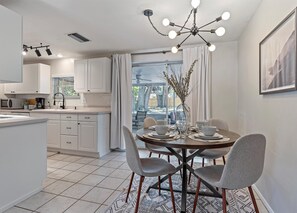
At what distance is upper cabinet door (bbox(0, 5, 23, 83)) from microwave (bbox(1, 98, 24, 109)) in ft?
10.6

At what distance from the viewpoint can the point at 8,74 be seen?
82.0 inches

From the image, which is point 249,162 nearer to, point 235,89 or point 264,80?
point 264,80

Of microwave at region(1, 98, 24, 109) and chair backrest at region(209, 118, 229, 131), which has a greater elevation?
microwave at region(1, 98, 24, 109)

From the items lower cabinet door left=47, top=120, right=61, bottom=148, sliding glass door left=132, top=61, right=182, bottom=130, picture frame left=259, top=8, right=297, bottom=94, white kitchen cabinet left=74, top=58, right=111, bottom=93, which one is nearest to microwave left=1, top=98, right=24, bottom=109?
lower cabinet door left=47, top=120, right=61, bottom=148

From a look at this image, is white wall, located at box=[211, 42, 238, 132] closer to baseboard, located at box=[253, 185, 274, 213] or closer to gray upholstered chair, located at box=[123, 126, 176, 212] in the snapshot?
baseboard, located at box=[253, 185, 274, 213]

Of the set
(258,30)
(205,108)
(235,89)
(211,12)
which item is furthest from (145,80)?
(258,30)

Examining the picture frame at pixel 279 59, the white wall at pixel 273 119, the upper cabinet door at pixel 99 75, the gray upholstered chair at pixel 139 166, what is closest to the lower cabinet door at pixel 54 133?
the upper cabinet door at pixel 99 75

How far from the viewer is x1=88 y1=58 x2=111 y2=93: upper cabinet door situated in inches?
163

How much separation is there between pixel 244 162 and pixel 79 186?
6.81 ft

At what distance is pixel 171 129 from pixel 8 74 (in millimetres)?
2018

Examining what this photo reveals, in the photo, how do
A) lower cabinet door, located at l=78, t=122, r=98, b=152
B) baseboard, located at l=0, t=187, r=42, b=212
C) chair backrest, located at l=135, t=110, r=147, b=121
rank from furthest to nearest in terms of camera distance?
chair backrest, located at l=135, t=110, r=147, b=121, lower cabinet door, located at l=78, t=122, r=98, b=152, baseboard, located at l=0, t=187, r=42, b=212

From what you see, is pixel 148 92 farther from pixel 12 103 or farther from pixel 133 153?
pixel 12 103

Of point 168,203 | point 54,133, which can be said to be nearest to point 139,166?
point 168,203

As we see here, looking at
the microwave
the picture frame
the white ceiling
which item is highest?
the white ceiling
